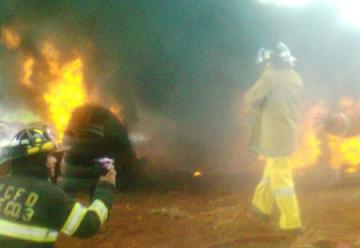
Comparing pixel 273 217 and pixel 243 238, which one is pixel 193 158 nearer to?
pixel 273 217

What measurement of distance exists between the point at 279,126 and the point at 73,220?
3.34 m

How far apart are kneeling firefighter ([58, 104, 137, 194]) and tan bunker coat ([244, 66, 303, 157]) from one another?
3469 mm

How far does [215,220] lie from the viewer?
21.7 feet

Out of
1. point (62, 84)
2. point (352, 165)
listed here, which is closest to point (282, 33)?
point (352, 165)

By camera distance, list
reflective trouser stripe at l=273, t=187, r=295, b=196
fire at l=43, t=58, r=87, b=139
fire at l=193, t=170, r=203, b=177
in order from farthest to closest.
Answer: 1. fire at l=43, t=58, r=87, b=139
2. fire at l=193, t=170, r=203, b=177
3. reflective trouser stripe at l=273, t=187, r=295, b=196

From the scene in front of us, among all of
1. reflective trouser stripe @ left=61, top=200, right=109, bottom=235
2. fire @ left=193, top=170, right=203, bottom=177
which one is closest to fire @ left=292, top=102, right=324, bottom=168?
fire @ left=193, top=170, right=203, bottom=177

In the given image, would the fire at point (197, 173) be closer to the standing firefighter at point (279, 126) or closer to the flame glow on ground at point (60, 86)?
the flame glow on ground at point (60, 86)

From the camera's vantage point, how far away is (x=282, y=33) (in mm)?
11086

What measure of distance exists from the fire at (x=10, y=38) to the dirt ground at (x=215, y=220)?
20.6 feet

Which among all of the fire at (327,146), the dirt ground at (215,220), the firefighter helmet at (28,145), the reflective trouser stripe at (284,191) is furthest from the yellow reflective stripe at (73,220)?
the fire at (327,146)

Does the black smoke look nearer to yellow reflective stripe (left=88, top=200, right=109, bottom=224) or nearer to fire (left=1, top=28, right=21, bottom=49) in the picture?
fire (left=1, top=28, right=21, bottom=49)

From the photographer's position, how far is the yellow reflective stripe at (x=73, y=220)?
3012 mm

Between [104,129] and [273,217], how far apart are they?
429 cm

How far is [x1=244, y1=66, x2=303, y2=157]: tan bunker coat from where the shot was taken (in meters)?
5.67
